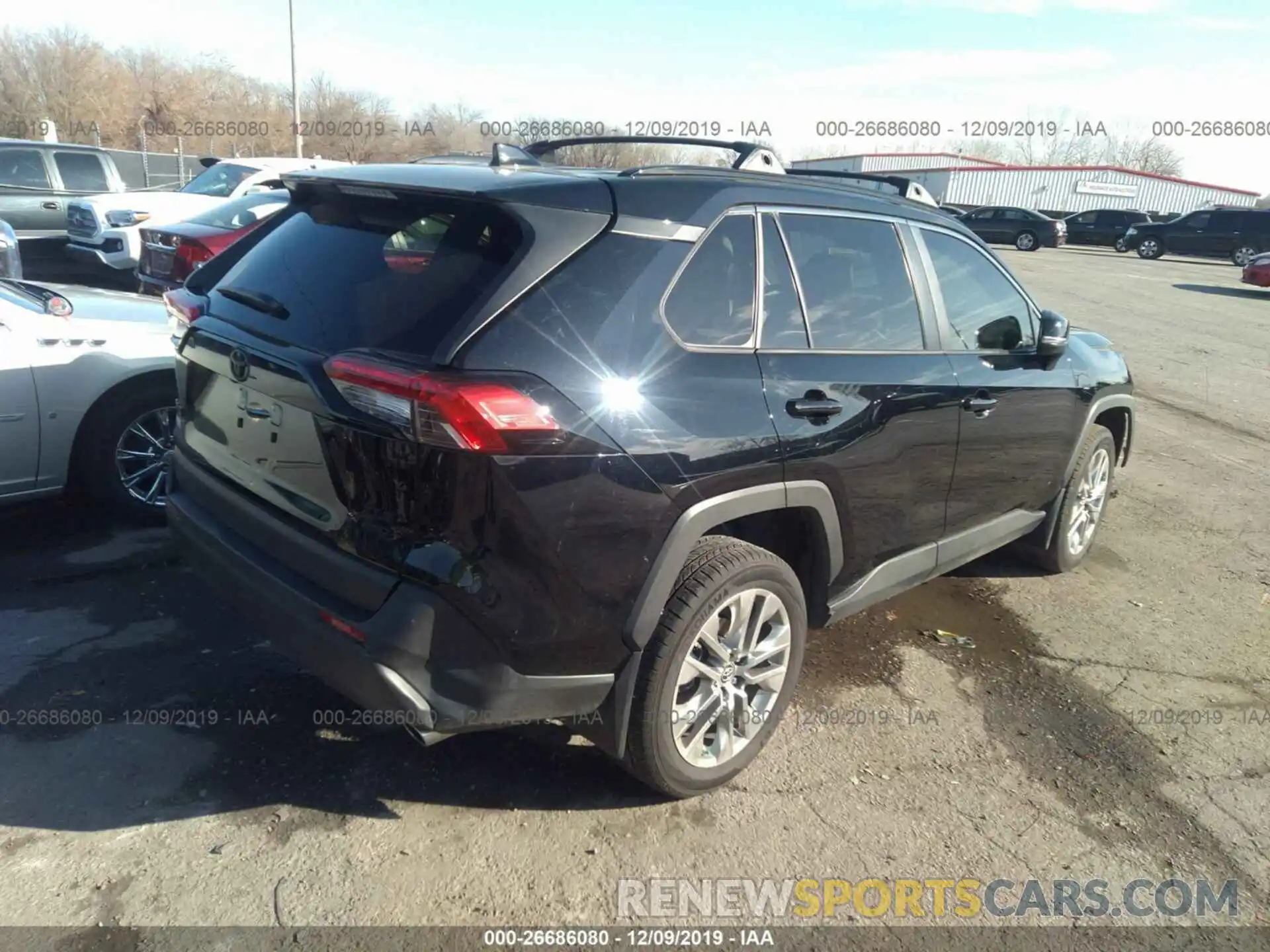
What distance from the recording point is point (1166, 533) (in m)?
5.73

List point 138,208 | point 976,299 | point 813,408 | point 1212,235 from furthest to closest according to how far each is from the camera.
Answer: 1. point 1212,235
2. point 138,208
3. point 976,299
4. point 813,408

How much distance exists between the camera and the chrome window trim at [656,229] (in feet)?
8.53

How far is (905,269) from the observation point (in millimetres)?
3623

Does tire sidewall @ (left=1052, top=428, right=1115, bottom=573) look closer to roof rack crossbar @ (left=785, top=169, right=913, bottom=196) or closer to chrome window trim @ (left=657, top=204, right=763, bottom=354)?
roof rack crossbar @ (left=785, top=169, right=913, bottom=196)

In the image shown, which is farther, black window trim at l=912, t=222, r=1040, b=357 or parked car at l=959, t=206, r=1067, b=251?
parked car at l=959, t=206, r=1067, b=251

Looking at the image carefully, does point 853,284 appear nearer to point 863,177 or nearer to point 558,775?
point 863,177

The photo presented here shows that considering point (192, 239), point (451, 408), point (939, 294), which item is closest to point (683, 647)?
point (451, 408)

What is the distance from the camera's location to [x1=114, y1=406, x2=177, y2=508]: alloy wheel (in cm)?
461

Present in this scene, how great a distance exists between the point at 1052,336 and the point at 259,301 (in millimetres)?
3310

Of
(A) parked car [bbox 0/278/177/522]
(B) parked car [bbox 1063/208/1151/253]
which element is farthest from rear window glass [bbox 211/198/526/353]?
(B) parked car [bbox 1063/208/1151/253]

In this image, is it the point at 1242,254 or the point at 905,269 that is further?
the point at 1242,254

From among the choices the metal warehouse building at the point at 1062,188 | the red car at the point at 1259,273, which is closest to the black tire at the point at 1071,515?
the red car at the point at 1259,273

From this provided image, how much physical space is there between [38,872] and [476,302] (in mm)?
1962

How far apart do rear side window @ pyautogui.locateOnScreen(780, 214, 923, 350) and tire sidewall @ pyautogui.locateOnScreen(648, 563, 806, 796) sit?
0.82 m
